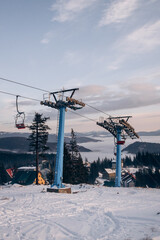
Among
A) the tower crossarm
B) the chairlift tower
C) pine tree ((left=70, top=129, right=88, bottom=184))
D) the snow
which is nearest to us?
the snow

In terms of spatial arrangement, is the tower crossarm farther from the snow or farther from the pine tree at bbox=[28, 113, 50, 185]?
the snow

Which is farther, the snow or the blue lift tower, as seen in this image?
the blue lift tower

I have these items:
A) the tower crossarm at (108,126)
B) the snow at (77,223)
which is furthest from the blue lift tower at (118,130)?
the snow at (77,223)

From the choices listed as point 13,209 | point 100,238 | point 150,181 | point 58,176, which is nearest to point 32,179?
point 150,181

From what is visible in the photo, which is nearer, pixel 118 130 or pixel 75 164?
pixel 118 130

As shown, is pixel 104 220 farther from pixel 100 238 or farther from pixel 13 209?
pixel 13 209

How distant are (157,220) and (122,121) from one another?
72.7ft

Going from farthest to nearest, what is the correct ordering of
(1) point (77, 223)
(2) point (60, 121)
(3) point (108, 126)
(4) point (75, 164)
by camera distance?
(4) point (75, 164) → (3) point (108, 126) → (2) point (60, 121) → (1) point (77, 223)

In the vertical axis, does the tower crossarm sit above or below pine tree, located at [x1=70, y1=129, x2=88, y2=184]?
above

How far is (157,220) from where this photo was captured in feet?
28.9

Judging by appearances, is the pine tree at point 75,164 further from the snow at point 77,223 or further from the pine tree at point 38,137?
the snow at point 77,223

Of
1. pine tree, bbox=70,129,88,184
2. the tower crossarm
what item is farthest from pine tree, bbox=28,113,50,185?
pine tree, bbox=70,129,88,184

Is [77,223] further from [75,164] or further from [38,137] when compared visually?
[75,164]

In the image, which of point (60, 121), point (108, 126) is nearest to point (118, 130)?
point (108, 126)
